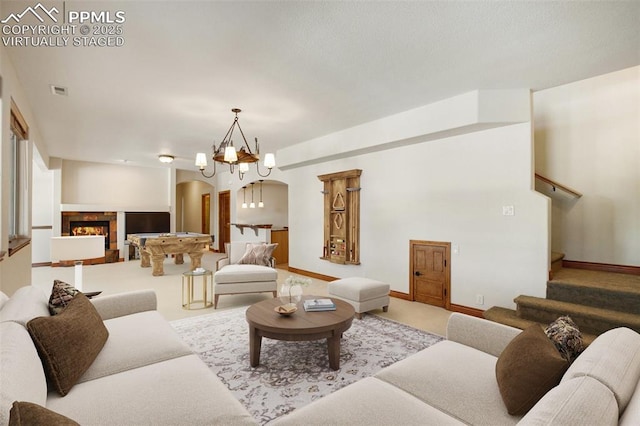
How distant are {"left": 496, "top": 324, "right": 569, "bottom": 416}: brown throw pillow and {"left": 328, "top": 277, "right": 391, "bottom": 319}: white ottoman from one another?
2443 millimetres

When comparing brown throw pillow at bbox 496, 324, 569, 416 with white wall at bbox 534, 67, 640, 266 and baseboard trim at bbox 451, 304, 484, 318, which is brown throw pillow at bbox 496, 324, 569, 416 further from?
white wall at bbox 534, 67, 640, 266

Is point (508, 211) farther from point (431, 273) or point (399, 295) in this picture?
point (399, 295)

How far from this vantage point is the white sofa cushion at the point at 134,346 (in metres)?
1.71

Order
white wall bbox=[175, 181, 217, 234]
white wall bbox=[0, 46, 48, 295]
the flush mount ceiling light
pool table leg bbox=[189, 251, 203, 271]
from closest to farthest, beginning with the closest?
Answer: 1. white wall bbox=[0, 46, 48, 295]
2. the flush mount ceiling light
3. pool table leg bbox=[189, 251, 203, 271]
4. white wall bbox=[175, 181, 217, 234]

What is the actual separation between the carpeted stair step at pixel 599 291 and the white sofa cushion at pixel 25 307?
14.9ft

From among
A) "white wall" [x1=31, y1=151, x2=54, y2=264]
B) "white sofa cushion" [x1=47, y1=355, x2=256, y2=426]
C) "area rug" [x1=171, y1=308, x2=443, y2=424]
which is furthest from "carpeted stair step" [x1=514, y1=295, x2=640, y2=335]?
"white wall" [x1=31, y1=151, x2=54, y2=264]

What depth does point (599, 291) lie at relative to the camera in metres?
3.21

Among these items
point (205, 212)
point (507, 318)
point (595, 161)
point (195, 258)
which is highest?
point (595, 161)

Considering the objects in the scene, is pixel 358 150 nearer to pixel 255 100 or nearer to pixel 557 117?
pixel 255 100

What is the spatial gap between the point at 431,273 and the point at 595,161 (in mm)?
2770

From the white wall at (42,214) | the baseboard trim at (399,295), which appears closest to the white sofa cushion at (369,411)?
the baseboard trim at (399,295)

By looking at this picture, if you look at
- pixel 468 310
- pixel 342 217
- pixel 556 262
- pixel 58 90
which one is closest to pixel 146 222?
pixel 58 90

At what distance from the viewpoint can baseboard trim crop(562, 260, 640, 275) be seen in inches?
158

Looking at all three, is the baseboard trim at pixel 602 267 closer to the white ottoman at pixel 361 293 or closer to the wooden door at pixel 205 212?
the white ottoman at pixel 361 293
